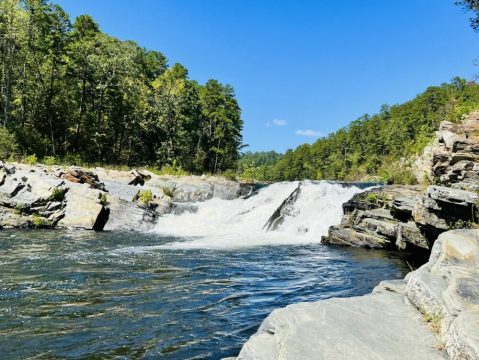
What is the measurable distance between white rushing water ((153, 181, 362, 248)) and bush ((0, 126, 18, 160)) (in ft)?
57.2

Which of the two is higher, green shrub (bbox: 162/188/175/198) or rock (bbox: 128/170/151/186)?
rock (bbox: 128/170/151/186)

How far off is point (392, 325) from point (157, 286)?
7240 mm

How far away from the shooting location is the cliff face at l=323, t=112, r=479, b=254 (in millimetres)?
13336

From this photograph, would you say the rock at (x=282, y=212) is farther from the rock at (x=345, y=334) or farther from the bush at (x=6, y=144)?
the bush at (x=6, y=144)

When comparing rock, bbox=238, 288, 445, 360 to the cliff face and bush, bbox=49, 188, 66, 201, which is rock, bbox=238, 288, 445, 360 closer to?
the cliff face

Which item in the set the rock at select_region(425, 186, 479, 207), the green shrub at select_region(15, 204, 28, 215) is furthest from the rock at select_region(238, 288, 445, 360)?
the green shrub at select_region(15, 204, 28, 215)

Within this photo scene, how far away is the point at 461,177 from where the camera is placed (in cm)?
1413

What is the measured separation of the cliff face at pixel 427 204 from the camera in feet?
43.8

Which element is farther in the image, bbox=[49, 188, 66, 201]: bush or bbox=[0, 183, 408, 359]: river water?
bbox=[49, 188, 66, 201]: bush

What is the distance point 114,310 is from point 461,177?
11975 millimetres

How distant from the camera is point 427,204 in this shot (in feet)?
46.1

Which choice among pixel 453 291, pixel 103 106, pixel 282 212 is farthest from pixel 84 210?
pixel 103 106

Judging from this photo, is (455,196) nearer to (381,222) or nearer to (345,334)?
(381,222)

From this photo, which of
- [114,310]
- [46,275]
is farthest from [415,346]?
[46,275]
